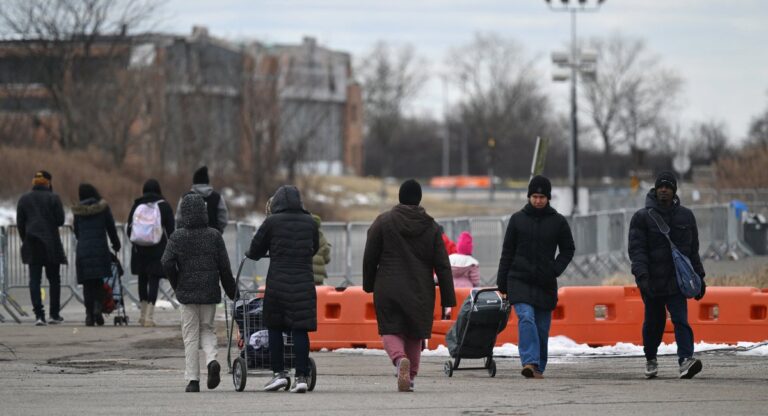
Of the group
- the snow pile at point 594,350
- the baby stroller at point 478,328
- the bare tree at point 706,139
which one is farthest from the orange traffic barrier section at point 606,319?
the bare tree at point 706,139

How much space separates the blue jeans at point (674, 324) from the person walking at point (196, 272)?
365 cm

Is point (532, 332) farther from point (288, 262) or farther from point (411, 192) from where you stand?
point (288, 262)

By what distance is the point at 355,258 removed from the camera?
2669 centimetres

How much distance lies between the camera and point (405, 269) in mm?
12055

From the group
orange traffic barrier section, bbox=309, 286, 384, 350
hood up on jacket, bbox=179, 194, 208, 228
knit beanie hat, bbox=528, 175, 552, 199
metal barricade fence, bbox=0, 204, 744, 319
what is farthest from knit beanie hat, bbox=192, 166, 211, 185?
knit beanie hat, bbox=528, 175, 552, 199

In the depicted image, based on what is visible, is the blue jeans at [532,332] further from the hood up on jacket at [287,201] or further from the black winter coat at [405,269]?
the hood up on jacket at [287,201]

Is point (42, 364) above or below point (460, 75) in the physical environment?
below

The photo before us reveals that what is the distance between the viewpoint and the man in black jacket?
1317 cm

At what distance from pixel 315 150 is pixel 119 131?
1095 centimetres

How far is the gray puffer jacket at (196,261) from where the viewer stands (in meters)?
12.2

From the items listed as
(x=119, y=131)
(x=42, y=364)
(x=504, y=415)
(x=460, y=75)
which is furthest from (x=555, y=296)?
(x=460, y=75)

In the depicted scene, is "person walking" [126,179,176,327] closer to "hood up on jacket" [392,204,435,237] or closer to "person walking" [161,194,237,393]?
"person walking" [161,194,237,393]

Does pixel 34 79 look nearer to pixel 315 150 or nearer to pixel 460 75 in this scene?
pixel 315 150

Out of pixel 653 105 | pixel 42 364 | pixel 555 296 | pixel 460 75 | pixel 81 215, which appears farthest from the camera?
pixel 460 75
